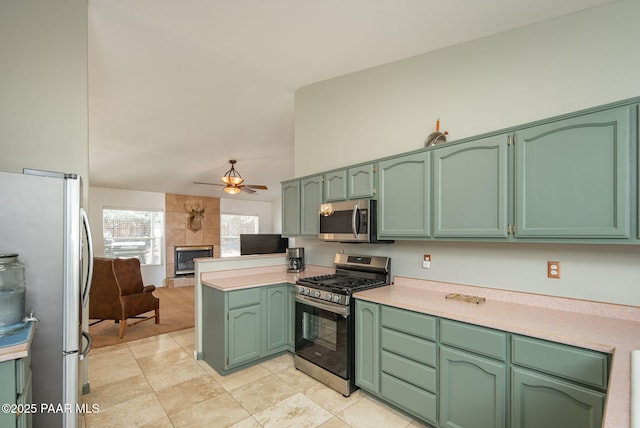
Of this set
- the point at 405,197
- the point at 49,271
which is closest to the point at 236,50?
the point at 405,197

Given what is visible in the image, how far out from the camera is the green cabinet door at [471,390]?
65.9 inches

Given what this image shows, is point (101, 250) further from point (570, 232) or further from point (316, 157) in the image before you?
point (570, 232)

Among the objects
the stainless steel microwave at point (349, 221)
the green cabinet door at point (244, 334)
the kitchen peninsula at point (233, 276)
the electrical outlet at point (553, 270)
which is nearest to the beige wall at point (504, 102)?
the electrical outlet at point (553, 270)

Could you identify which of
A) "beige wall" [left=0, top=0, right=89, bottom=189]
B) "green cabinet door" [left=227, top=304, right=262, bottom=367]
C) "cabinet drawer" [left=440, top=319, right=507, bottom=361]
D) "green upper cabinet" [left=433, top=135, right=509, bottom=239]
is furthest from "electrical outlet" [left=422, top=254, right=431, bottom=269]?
"beige wall" [left=0, top=0, right=89, bottom=189]

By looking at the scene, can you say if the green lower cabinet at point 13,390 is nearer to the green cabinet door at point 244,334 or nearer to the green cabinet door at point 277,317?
the green cabinet door at point 244,334

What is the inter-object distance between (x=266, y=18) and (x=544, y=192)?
2289mm

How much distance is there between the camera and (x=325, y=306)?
260 cm

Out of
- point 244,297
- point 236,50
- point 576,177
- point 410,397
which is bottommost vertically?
point 410,397

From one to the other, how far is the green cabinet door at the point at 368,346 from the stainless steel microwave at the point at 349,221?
2.01ft

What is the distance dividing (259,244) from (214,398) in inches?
144

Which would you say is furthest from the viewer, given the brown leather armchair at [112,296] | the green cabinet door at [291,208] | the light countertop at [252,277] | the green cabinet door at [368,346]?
the brown leather armchair at [112,296]

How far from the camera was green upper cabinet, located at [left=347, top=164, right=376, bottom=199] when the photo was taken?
Answer: 2.70 meters

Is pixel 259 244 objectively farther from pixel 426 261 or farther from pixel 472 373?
pixel 472 373

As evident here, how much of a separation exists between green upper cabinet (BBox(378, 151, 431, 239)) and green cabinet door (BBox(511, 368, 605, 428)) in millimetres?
1085
